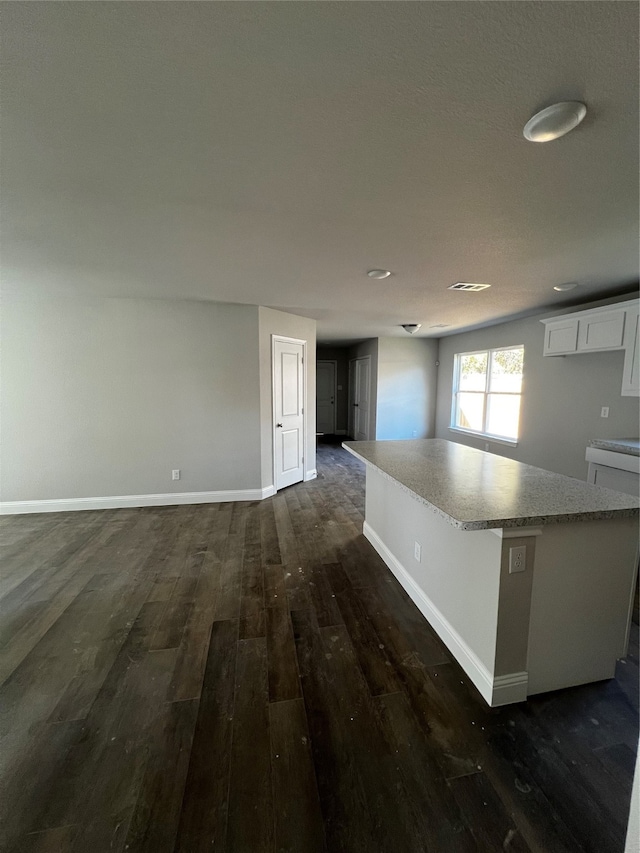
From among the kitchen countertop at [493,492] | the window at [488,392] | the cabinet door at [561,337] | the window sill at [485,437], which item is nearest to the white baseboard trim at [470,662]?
the kitchen countertop at [493,492]

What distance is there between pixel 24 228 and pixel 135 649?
253 cm

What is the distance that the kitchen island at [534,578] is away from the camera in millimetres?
1428

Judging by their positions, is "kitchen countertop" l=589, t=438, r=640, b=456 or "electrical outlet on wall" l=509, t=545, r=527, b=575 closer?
"electrical outlet on wall" l=509, t=545, r=527, b=575

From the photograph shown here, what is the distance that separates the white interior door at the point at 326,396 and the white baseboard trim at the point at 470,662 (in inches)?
266

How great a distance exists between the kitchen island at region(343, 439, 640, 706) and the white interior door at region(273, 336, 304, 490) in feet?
9.26

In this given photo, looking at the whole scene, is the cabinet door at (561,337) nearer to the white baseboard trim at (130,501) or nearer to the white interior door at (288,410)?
the white interior door at (288,410)

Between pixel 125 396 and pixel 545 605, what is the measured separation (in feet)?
13.8

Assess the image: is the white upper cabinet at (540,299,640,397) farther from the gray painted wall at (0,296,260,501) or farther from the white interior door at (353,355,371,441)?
the white interior door at (353,355,371,441)

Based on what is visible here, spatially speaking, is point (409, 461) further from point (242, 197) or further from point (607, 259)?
point (607, 259)

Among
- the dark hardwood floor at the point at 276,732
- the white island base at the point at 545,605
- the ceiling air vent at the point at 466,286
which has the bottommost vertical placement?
the dark hardwood floor at the point at 276,732

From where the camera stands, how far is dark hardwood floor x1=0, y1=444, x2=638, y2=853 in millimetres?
1103

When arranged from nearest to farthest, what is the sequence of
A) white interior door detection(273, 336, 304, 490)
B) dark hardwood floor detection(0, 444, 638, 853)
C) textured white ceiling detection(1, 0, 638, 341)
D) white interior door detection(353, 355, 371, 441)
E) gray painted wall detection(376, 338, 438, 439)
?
textured white ceiling detection(1, 0, 638, 341) → dark hardwood floor detection(0, 444, 638, 853) → white interior door detection(273, 336, 304, 490) → gray painted wall detection(376, 338, 438, 439) → white interior door detection(353, 355, 371, 441)

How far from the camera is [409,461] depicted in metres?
2.31

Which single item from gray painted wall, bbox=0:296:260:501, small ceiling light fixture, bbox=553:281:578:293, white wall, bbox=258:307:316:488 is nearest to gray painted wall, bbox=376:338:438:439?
white wall, bbox=258:307:316:488
